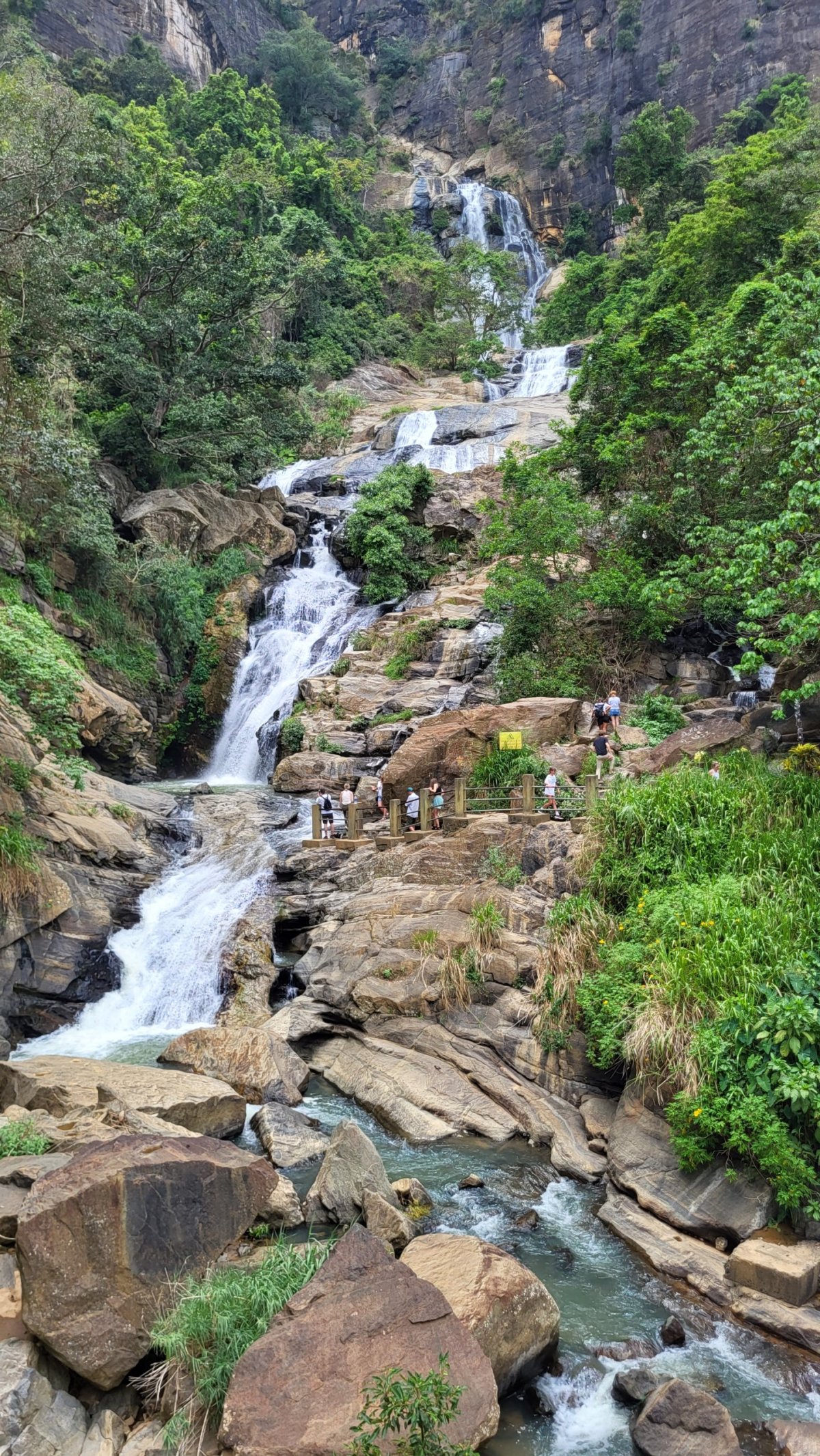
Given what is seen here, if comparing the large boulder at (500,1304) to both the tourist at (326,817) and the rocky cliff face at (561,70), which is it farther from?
the rocky cliff face at (561,70)

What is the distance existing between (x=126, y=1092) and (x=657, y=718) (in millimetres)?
13958

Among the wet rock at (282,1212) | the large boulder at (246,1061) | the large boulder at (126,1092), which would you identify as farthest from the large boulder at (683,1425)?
the large boulder at (246,1061)

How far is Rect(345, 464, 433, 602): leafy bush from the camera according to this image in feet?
94.7

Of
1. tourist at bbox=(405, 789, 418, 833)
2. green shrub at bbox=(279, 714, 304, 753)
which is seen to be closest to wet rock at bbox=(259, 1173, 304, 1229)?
tourist at bbox=(405, 789, 418, 833)

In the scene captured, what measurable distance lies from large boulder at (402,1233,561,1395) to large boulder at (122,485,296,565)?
79.0 ft

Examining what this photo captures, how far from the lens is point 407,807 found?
16.9 m

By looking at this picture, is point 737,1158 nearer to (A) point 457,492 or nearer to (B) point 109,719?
(B) point 109,719

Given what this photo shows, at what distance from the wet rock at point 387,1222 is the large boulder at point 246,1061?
3.45 metres

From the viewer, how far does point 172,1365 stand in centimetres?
554

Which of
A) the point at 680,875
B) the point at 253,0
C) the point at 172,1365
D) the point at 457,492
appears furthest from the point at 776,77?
the point at 172,1365

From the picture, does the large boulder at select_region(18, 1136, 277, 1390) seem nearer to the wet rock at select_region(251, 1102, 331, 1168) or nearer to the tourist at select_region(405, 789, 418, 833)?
the wet rock at select_region(251, 1102, 331, 1168)

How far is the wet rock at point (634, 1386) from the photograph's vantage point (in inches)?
232

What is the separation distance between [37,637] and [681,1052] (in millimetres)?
11891

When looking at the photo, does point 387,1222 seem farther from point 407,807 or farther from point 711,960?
point 407,807
